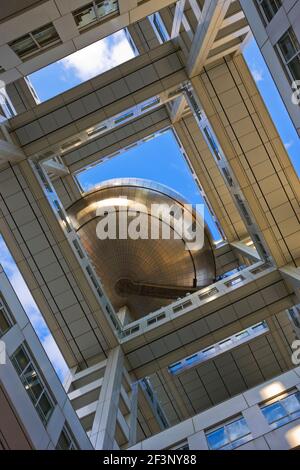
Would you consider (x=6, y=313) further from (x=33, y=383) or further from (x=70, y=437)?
(x=70, y=437)

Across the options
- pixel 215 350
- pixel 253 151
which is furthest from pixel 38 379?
pixel 215 350

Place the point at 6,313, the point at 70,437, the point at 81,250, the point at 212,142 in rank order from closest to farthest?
the point at 6,313
the point at 70,437
the point at 212,142
the point at 81,250

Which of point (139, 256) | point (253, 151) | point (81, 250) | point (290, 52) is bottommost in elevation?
point (139, 256)

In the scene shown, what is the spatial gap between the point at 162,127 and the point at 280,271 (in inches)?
619

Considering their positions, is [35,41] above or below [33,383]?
above

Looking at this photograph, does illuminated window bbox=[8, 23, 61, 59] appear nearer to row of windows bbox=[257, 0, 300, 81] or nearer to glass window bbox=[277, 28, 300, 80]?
row of windows bbox=[257, 0, 300, 81]

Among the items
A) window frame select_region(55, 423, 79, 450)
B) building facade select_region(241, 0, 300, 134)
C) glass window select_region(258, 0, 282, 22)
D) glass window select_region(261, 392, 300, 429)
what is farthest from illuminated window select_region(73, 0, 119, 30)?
glass window select_region(261, 392, 300, 429)

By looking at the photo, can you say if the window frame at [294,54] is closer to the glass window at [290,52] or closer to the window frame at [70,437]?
the glass window at [290,52]

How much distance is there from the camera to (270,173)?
24531 millimetres

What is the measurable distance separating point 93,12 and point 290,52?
7.60m

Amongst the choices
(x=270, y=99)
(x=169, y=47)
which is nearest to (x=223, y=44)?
(x=169, y=47)

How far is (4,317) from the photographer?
40.1ft

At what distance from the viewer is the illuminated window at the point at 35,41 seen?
52.6 ft
